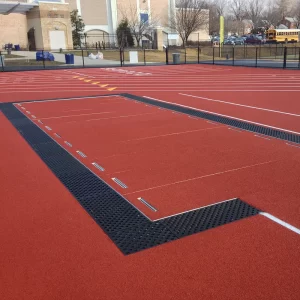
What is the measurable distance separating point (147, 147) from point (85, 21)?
221 ft

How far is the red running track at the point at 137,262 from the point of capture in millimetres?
3195

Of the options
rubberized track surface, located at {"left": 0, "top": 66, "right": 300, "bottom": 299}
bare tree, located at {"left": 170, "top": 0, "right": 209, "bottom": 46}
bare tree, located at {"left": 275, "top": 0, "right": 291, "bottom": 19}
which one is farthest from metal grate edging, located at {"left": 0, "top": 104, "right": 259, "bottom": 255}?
bare tree, located at {"left": 275, "top": 0, "right": 291, "bottom": 19}

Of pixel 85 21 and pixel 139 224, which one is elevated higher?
pixel 85 21

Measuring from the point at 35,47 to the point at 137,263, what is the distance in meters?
58.1

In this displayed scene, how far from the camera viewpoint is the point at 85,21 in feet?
228

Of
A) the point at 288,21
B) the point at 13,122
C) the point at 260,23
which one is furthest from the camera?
the point at 260,23

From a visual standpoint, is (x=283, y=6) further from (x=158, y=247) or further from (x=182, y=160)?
(x=158, y=247)

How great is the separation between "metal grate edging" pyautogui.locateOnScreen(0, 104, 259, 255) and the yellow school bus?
2641 inches

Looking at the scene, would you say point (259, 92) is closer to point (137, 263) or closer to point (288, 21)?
point (137, 263)

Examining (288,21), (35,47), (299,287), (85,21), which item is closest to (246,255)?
(299,287)

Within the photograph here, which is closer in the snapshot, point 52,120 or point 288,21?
point 52,120

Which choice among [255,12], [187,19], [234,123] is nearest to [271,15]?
[255,12]

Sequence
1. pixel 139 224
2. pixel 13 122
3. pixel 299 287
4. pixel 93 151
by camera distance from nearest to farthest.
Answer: pixel 299 287 < pixel 139 224 < pixel 93 151 < pixel 13 122

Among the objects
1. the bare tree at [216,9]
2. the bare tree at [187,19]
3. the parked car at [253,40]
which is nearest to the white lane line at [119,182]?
the bare tree at [187,19]
